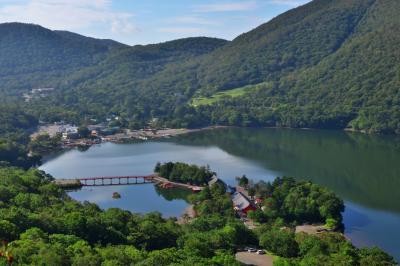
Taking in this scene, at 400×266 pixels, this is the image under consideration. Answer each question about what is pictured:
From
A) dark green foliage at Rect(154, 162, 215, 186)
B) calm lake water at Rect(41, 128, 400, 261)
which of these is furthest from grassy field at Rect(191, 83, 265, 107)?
dark green foliage at Rect(154, 162, 215, 186)

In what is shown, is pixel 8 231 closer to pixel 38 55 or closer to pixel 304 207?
pixel 304 207

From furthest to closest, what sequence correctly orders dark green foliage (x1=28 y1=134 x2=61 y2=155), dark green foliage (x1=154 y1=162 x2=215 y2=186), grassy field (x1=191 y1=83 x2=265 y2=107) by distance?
grassy field (x1=191 y1=83 x2=265 y2=107), dark green foliage (x1=28 y1=134 x2=61 y2=155), dark green foliage (x1=154 y1=162 x2=215 y2=186)

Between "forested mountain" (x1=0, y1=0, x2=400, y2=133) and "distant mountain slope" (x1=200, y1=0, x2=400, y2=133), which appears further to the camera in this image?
"forested mountain" (x1=0, y1=0, x2=400, y2=133)

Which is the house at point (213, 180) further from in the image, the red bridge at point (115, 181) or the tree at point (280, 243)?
the tree at point (280, 243)

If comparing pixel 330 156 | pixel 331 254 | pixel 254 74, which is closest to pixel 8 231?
pixel 331 254

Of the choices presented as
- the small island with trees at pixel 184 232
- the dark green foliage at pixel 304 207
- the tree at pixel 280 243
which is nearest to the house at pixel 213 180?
the small island with trees at pixel 184 232

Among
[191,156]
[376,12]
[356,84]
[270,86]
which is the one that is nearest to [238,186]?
[191,156]

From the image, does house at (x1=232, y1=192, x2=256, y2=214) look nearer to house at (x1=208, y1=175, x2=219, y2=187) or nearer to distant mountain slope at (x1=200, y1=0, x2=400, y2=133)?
house at (x1=208, y1=175, x2=219, y2=187)
